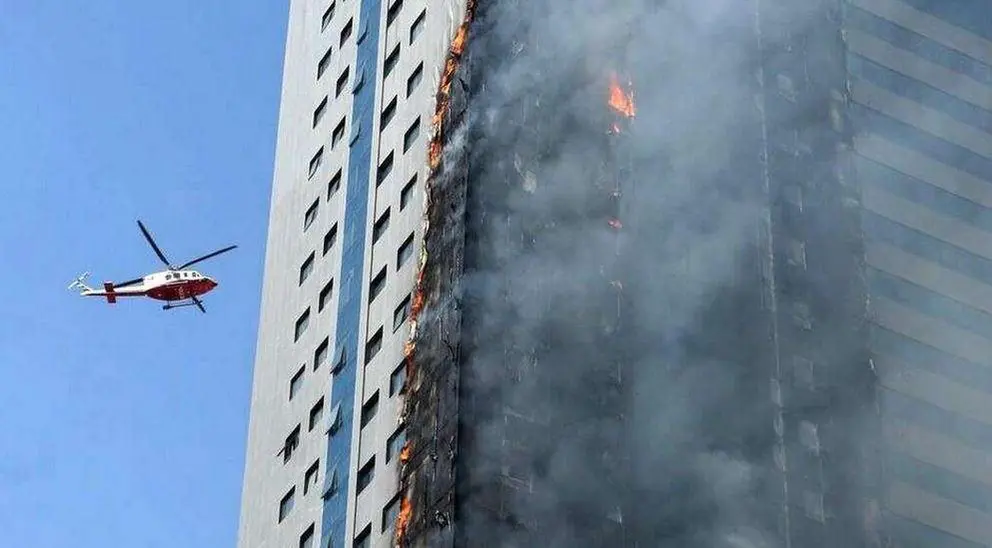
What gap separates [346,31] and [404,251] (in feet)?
45.5

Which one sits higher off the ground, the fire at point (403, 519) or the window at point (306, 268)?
the window at point (306, 268)

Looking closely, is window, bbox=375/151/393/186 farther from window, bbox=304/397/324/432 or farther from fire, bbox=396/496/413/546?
fire, bbox=396/496/413/546

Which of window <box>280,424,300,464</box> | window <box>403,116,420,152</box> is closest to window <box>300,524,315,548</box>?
window <box>280,424,300,464</box>

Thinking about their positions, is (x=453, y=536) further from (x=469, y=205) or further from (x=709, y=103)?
(x=709, y=103)

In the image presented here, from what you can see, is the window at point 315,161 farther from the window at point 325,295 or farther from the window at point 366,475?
the window at point 366,475

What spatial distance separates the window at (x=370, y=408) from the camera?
67.5 metres

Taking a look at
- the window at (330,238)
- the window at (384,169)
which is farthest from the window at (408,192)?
the window at (330,238)

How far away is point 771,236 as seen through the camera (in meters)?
75.2

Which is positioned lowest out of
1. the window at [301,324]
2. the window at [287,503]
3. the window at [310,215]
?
the window at [287,503]

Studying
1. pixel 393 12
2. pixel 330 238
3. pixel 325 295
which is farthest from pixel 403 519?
pixel 393 12

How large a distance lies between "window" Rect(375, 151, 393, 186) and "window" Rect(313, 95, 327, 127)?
7795 mm

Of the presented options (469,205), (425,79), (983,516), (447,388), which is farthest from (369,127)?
(983,516)

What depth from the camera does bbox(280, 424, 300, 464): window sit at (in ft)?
240

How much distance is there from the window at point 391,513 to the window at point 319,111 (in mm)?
19374
